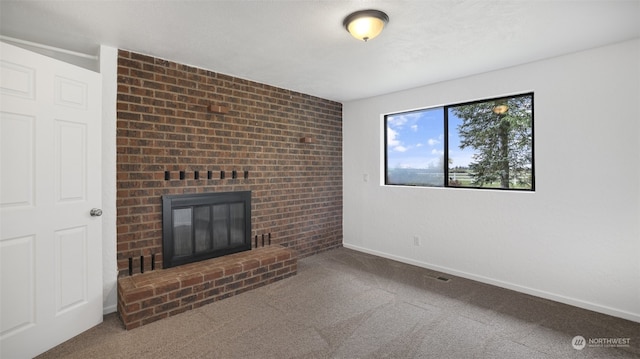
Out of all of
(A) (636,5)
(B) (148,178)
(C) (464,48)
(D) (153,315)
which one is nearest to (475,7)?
(C) (464,48)

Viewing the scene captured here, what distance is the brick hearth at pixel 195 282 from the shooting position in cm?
248

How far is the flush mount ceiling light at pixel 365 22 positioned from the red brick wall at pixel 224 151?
1.87 m

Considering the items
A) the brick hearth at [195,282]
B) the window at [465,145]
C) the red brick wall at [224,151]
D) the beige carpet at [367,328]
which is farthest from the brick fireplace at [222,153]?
the window at [465,145]

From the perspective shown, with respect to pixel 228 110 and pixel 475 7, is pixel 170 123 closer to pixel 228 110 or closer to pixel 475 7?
pixel 228 110

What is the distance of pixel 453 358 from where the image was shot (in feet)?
6.79

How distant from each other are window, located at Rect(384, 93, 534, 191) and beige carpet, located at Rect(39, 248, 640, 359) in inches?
52.0

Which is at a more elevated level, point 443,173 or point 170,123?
point 170,123

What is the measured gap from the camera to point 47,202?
2180 millimetres

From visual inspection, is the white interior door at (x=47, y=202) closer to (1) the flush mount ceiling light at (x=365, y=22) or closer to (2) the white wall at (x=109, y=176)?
(2) the white wall at (x=109, y=176)

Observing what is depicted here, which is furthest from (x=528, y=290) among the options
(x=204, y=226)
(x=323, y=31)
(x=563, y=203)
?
(x=204, y=226)

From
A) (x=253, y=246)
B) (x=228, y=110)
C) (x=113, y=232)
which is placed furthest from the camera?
(x=253, y=246)

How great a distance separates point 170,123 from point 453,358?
3.22 m

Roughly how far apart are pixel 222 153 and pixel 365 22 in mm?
2170

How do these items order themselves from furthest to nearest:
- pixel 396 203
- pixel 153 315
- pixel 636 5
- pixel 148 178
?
pixel 396 203 < pixel 148 178 < pixel 153 315 < pixel 636 5
